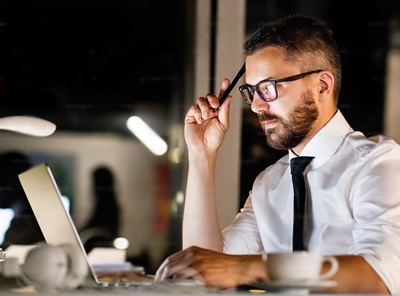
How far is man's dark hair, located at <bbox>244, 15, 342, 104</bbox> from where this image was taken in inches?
81.7

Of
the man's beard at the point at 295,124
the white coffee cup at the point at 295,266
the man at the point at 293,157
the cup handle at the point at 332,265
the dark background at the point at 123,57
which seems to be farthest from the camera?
the dark background at the point at 123,57

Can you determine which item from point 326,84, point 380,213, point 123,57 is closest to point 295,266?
point 380,213

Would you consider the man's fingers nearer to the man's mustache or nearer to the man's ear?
the man's mustache

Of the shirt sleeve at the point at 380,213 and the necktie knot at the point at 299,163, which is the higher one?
the necktie knot at the point at 299,163

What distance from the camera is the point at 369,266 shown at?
1762mm

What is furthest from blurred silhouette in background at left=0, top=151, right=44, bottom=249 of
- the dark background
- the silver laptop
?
the silver laptop

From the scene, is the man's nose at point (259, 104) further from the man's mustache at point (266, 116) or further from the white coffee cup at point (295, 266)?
the white coffee cup at point (295, 266)

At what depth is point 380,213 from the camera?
6.10ft

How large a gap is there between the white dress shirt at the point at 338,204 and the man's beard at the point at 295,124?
0.04m

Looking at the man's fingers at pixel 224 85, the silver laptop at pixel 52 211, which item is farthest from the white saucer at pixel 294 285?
the man's fingers at pixel 224 85

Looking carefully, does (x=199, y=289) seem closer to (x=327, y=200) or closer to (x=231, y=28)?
(x=327, y=200)

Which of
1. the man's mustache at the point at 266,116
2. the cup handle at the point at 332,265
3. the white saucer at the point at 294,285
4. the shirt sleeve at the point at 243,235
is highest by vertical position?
the man's mustache at the point at 266,116

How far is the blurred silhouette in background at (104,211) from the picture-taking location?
7.17ft

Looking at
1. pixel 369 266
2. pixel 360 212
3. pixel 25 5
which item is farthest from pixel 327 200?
pixel 25 5
